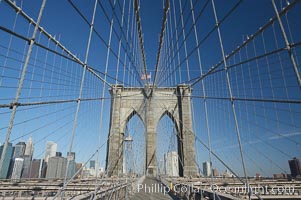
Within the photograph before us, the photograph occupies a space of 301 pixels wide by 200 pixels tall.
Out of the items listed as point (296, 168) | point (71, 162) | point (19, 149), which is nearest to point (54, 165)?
point (19, 149)

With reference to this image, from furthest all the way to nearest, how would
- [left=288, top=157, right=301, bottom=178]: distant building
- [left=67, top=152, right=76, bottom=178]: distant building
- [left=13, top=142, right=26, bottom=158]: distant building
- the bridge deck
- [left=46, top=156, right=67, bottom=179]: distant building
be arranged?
[left=46, top=156, right=67, bottom=179]: distant building, [left=288, top=157, right=301, bottom=178]: distant building, [left=13, top=142, right=26, bottom=158]: distant building, the bridge deck, [left=67, top=152, right=76, bottom=178]: distant building

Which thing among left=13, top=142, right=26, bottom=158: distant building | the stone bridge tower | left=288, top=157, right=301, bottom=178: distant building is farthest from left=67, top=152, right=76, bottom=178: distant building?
left=288, top=157, right=301, bottom=178: distant building

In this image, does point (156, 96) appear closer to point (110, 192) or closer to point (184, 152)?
point (184, 152)

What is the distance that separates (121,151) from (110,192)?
56.7ft

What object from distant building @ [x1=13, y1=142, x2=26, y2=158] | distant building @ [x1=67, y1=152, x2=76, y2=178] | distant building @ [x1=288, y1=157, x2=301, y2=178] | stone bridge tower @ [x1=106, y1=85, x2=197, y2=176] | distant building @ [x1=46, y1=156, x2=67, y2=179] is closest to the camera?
distant building @ [x1=67, y1=152, x2=76, y2=178]

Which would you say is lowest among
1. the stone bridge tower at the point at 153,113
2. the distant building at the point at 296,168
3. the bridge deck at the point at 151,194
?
the bridge deck at the point at 151,194

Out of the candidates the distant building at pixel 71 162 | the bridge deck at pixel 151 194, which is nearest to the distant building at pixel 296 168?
the bridge deck at pixel 151 194

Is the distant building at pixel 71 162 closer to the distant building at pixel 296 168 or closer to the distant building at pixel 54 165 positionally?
the distant building at pixel 54 165

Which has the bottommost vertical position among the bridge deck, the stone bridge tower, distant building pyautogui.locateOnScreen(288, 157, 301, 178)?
the bridge deck

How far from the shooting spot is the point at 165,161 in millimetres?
24672

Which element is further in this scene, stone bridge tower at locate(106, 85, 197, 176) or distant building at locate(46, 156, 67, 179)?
stone bridge tower at locate(106, 85, 197, 176)

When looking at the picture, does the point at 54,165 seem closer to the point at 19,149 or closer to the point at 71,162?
the point at 19,149

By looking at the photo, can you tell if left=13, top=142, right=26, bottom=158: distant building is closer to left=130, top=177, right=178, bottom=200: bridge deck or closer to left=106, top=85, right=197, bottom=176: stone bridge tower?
left=130, top=177, right=178, bottom=200: bridge deck

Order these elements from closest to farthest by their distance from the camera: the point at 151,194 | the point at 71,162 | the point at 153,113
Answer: the point at 151,194, the point at 71,162, the point at 153,113
